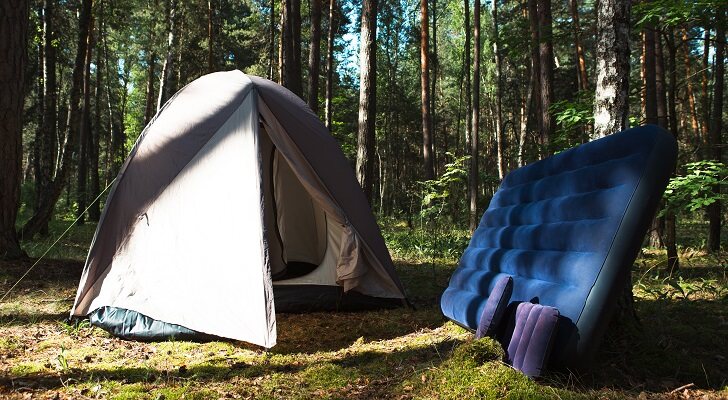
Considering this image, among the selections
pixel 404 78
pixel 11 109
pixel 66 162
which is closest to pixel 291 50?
pixel 66 162

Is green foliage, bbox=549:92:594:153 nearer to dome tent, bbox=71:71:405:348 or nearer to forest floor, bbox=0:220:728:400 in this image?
forest floor, bbox=0:220:728:400

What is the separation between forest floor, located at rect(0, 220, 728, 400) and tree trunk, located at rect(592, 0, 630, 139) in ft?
4.84

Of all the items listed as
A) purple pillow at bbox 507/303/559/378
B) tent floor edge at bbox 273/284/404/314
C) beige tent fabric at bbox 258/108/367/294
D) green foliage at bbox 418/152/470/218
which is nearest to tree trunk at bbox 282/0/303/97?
green foliage at bbox 418/152/470/218

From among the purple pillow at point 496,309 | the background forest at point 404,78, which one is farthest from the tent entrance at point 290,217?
the purple pillow at point 496,309

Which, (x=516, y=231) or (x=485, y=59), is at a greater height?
(x=485, y=59)

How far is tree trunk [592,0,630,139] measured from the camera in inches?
141

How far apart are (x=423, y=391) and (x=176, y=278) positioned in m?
2.47

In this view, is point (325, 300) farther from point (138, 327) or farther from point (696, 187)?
point (696, 187)

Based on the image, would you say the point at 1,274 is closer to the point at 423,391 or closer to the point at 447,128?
the point at 423,391

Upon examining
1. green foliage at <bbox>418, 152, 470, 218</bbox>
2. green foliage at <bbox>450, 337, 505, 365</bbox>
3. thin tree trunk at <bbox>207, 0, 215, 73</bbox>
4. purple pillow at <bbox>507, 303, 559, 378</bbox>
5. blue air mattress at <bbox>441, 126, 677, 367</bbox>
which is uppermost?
thin tree trunk at <bbox>207, 0, 215, 73</bbox>

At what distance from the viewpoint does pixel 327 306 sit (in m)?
5.29

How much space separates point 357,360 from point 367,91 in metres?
5.75

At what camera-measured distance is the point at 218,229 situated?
4348 mm

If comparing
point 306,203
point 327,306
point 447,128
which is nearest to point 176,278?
point 327,306
